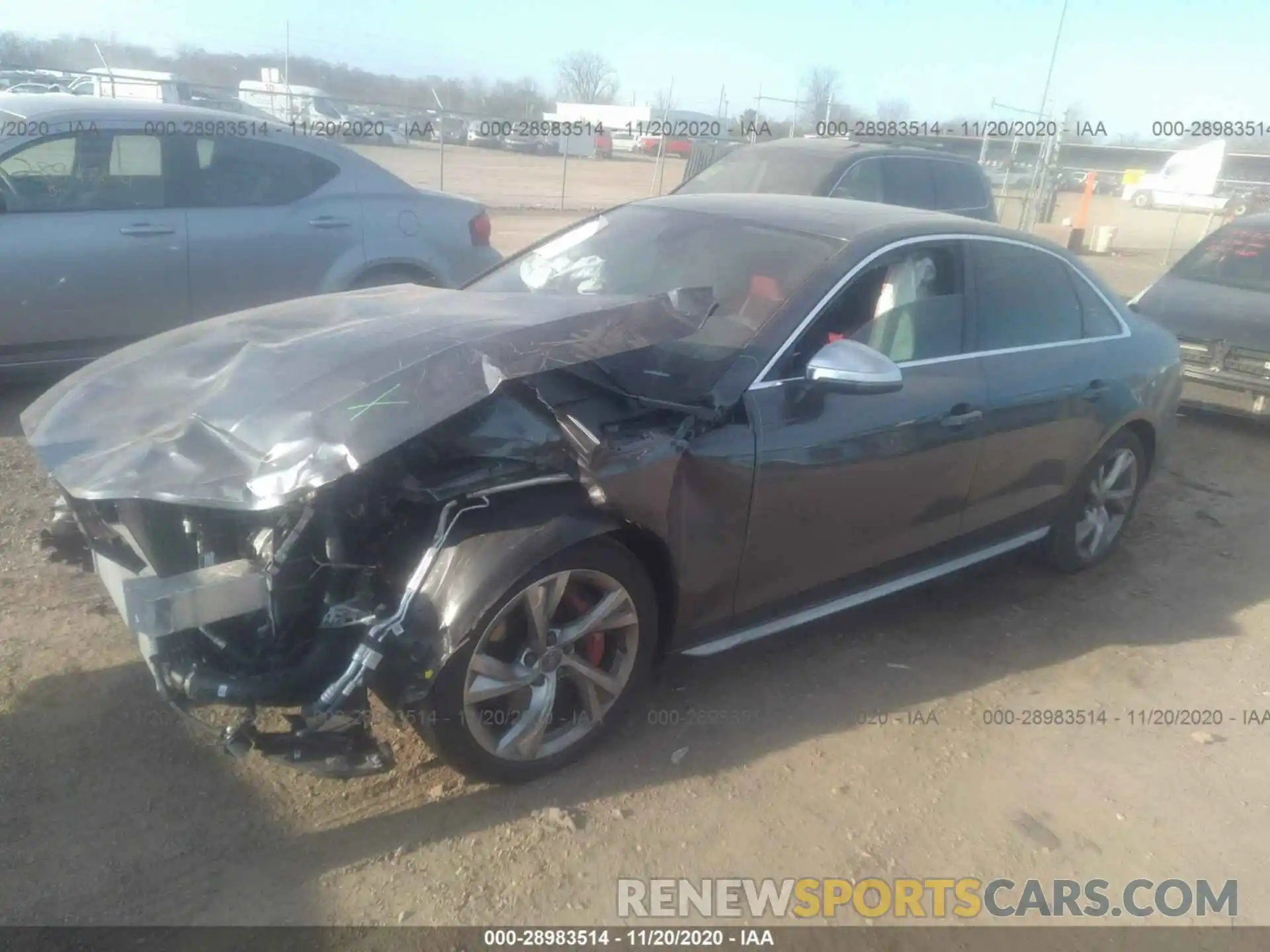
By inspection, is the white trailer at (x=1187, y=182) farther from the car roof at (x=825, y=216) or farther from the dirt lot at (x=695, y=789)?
the dirt lot at (x=695, y=789)

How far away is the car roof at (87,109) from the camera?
5.86 meters

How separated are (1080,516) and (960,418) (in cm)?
141

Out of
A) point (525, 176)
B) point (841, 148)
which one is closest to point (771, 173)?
point (841, 148)

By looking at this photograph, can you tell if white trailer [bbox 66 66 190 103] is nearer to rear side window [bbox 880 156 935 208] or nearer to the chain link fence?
the chain link fence

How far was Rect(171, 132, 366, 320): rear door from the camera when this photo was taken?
6.15 metres

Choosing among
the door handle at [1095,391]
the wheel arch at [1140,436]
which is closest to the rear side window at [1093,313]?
→ the door handle at [1095,391]

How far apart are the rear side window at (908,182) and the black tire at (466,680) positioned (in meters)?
7.02

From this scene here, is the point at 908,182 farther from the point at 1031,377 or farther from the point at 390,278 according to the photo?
the point at 1031,377

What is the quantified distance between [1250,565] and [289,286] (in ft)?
19.0

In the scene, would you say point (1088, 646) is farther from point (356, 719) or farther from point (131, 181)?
point (131, 181)

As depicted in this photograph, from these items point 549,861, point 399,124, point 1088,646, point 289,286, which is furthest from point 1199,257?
point 399,124

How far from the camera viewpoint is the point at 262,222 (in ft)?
20.7

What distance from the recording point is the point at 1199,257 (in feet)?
28.0

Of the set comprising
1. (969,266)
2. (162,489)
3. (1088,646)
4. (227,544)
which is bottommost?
(1088,646)
